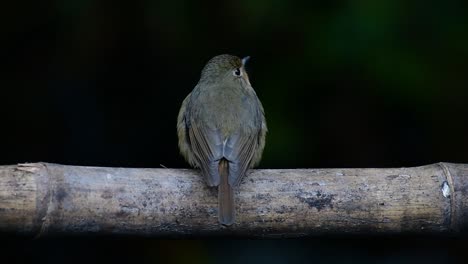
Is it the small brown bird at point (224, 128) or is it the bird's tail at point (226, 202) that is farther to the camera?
the small brown bird at point (224, 128)

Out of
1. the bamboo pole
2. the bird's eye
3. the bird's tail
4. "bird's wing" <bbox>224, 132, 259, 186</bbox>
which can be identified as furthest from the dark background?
the bird's tail

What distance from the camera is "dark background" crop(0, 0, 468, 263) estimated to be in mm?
6227

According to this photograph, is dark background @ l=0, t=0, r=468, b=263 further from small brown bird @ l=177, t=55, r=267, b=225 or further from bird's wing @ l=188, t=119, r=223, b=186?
bird's wing @ l=188, t=119, r=223, b=186

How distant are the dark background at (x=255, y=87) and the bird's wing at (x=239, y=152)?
1.39 metres

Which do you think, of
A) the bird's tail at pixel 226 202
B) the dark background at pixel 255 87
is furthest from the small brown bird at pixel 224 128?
the dark background at pixel 255 87

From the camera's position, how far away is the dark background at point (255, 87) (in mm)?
6227

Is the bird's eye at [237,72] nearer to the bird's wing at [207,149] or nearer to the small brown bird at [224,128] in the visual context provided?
the small brown bird at [224,128]

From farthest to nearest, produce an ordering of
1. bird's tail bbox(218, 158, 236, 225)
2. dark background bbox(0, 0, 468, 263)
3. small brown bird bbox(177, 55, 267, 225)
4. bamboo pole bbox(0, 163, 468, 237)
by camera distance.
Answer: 1. dark background bbox(0, 0, 468, 263)
2. small brown bird bbox(177, 55, 267, 225)
3. bird's tail bbox(218, 158, 236, 225)
4. bamboo pole bbox(0, 163, 468, 237)

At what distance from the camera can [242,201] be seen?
A: 426cm

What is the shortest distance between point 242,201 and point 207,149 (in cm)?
56

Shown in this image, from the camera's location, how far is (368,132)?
21.9ft

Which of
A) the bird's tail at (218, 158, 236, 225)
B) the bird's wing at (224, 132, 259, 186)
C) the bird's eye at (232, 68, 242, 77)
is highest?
the bird's eye at (232, 68, 242, 77)

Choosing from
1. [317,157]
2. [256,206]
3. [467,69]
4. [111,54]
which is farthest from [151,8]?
[256,206]

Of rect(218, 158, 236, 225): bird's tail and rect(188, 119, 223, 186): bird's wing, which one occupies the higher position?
rect(188, 119, 223, 186): bird's wing
